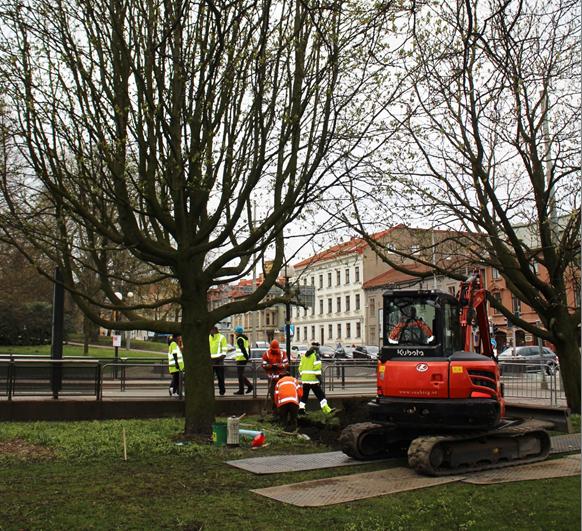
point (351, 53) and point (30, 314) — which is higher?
point (351, 53)

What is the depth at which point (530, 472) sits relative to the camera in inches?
402

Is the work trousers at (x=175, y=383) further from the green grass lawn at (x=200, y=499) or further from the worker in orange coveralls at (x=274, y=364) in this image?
the green grass lawn at (x=200, y=499)

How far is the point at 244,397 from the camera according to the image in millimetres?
18328

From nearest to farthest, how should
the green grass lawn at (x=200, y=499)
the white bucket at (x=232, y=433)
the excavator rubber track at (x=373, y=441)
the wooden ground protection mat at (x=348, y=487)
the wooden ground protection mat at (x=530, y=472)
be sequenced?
1. the green grass lawn at (x=200, y=499)
2. the wooden ground protection mat at (x=348, y=487)
3. the wooden ground protection mat at (x=530, y=472)
4. the excavator rubber track at (x=373, y=441)
5. the white bucket at (x=232, y=433)

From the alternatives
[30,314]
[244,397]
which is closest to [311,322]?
[30,314]

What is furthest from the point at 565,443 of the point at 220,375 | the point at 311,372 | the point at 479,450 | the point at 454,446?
the point at 220,375

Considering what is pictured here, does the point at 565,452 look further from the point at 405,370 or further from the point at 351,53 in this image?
the point at 351,53

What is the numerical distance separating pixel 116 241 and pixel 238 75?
3.75 metres

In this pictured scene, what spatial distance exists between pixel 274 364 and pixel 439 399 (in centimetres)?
687

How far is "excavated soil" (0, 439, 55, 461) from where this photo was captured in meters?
11.2

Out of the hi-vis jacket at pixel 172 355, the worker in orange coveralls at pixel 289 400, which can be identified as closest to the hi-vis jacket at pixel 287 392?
the worker in orange coveralls at pixel 289 400

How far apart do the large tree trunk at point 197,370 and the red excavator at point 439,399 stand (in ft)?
10.1

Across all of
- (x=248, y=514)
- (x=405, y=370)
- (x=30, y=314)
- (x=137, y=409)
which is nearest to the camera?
(x=248, y=514)

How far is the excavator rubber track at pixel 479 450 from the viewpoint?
1009 centimetres
